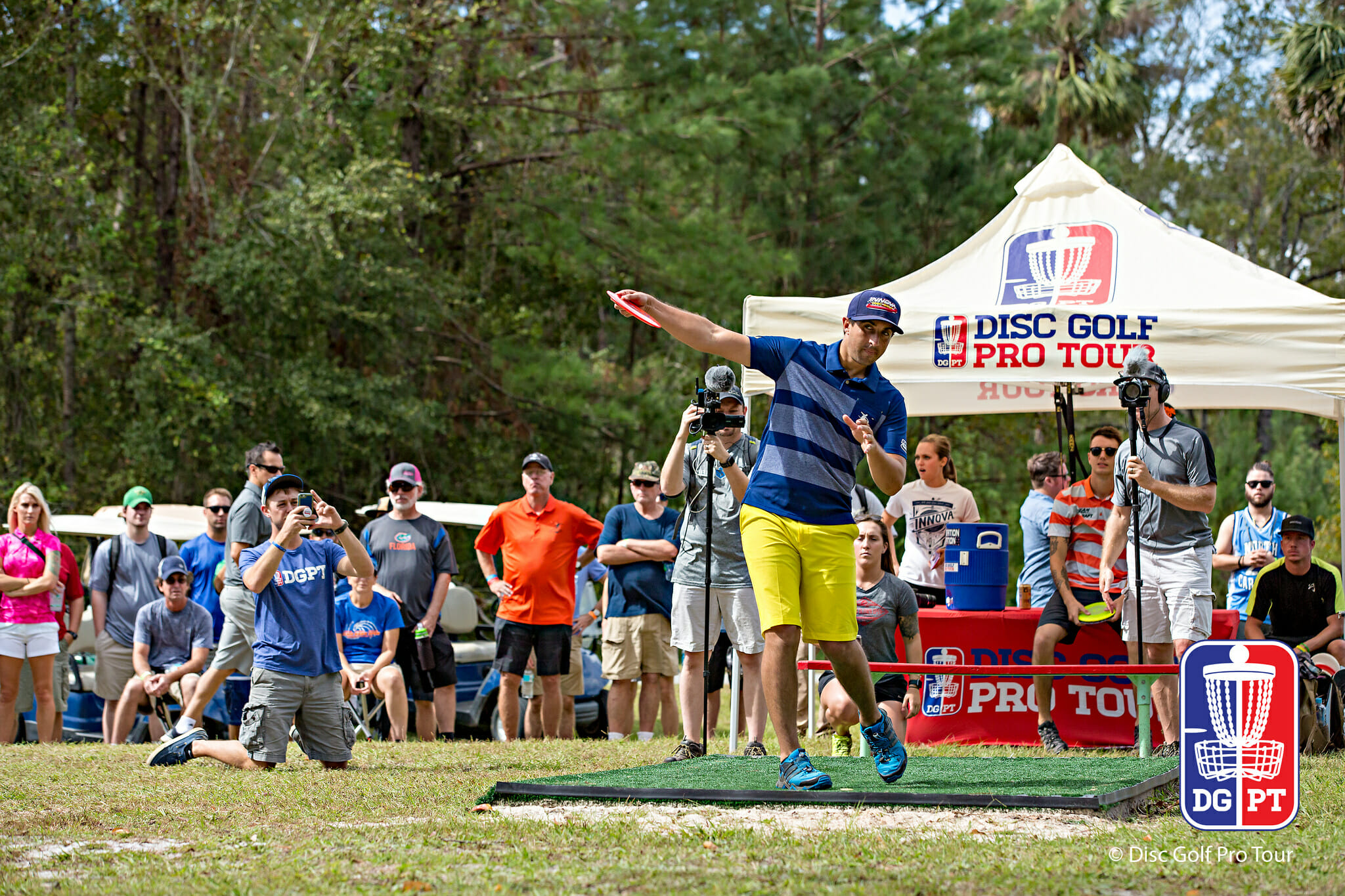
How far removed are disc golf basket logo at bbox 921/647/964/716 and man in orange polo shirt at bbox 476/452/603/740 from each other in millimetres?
2490

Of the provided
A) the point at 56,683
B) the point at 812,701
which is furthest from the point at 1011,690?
the point at 56,683

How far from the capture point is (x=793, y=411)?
5738 millimetres

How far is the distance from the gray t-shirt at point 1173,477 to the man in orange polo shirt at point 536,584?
12.7 ft

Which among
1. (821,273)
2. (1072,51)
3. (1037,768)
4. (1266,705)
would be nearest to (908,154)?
(821,273)

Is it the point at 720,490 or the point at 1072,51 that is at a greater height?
the point at 1072,51

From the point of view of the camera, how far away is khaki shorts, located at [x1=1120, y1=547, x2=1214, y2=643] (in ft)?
24.8

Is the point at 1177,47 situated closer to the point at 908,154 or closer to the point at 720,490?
the point at 908,154

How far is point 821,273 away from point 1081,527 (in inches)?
543

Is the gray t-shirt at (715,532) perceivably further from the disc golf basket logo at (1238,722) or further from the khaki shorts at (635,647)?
the disc golf basket logo at (1238,722)

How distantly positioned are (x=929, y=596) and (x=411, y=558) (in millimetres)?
3755

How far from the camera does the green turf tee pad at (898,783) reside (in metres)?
5.34

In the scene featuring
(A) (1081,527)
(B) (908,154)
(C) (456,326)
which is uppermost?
Answer: (B) (908,154)

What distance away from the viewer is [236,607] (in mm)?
8500

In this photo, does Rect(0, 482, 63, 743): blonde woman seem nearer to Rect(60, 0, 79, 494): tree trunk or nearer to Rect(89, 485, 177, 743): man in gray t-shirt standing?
Rect(89, 485, 177, 743): man in gray t-shirt standing
